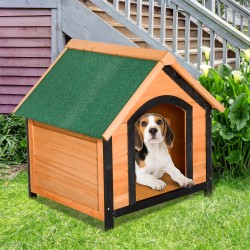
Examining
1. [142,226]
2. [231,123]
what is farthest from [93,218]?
[231,123]

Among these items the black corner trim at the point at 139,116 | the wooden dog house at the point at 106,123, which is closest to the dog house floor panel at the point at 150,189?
the wooden dog house at the point at 106,123

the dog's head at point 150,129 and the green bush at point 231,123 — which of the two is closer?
the dog's head at point 150,129

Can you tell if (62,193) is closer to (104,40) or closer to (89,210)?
(89,210)

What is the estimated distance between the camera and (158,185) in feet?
17.0

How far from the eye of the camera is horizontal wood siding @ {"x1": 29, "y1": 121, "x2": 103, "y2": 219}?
4.86 m

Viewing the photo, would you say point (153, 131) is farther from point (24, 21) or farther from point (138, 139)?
point (24, 21)

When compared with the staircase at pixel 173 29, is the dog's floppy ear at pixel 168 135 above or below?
below

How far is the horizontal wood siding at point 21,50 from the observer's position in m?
7.93

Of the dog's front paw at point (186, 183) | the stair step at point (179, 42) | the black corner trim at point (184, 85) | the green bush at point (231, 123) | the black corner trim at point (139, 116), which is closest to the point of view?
the black corner trim at point (139, 116)

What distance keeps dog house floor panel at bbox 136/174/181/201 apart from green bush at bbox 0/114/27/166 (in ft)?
5.97

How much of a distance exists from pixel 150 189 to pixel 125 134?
0.59 metres

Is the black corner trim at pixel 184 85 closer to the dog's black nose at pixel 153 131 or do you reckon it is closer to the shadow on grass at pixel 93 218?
the dog's black nose at pixel 153 131

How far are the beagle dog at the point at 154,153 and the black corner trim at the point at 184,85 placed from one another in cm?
29

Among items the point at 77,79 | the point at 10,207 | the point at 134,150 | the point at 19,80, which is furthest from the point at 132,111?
the point at 19,80
